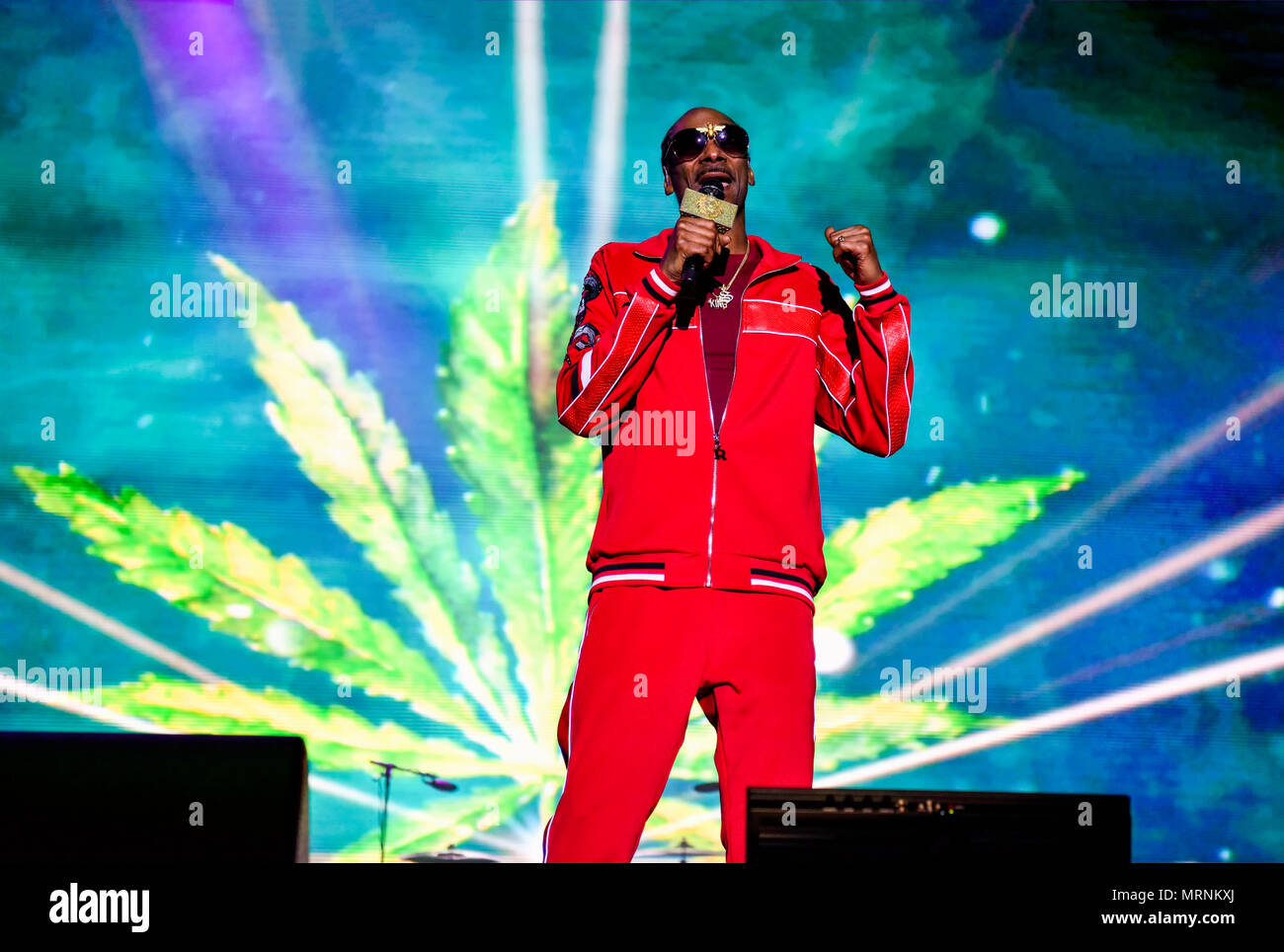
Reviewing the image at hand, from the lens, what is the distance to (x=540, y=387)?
13.2ft

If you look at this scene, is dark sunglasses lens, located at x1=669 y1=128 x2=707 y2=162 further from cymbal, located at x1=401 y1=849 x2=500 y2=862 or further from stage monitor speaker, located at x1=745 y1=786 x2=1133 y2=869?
cymbal, located at x1=401 y1=849 x2=500 y2=862

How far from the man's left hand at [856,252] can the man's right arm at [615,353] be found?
0.94ft

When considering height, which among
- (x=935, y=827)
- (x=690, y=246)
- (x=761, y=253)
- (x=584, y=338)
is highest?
(x=761, y=253)

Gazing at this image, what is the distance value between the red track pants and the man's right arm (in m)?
0.33

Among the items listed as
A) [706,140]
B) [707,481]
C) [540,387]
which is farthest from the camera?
[540,387]

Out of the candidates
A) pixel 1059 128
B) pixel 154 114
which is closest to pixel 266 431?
pixel 154 114

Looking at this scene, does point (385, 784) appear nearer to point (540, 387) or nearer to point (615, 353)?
point (540, 387)

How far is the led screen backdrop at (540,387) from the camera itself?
387cm

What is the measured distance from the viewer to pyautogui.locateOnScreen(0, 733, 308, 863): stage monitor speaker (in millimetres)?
1684

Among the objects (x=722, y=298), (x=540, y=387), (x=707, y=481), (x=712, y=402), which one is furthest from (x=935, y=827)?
(x=540, y=387)

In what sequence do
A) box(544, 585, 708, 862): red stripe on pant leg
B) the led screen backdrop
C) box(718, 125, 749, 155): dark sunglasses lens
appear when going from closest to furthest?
box(544, 585, 708, 862): red stripe on pant leg, box(718, 125, 749, 155): dark sunglasses lens, the led screen backdrop

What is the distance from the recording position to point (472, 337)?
402cm

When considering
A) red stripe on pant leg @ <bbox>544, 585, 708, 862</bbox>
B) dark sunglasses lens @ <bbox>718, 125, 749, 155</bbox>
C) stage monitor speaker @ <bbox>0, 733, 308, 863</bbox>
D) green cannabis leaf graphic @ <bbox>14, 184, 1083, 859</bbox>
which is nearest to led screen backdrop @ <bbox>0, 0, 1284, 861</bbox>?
green cannabis leaf graphic @ <bbox>14, 184, 1083, 859</bbox>

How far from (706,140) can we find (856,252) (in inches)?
14.7
